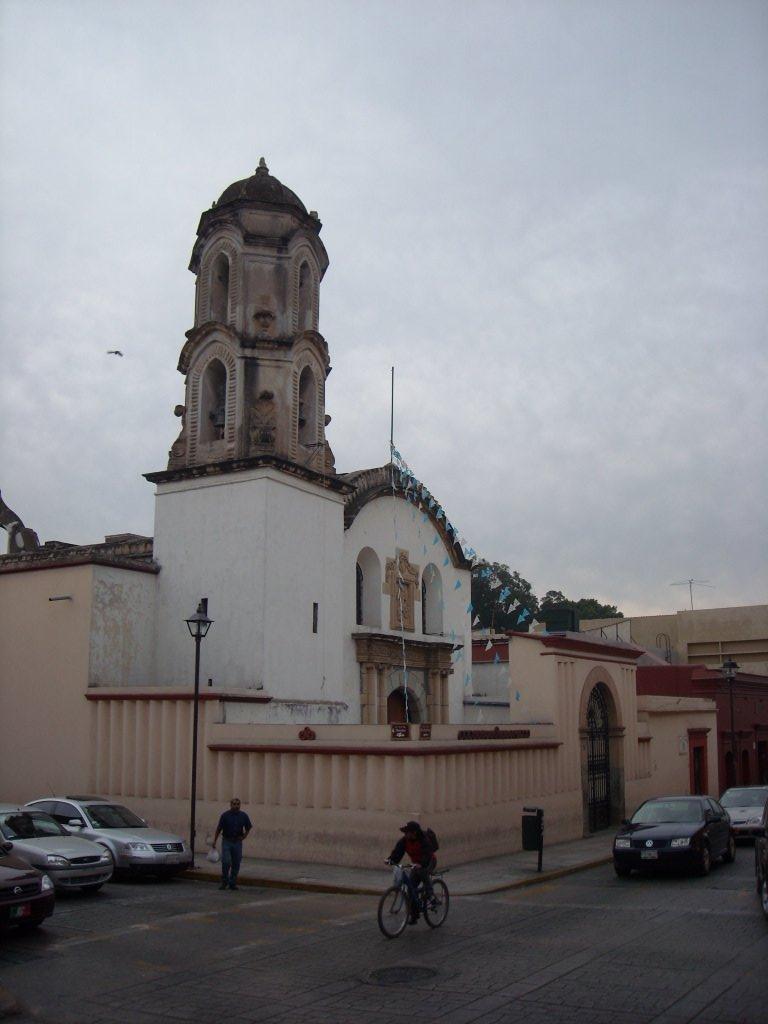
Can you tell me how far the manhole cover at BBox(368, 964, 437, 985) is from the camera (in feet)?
31.9

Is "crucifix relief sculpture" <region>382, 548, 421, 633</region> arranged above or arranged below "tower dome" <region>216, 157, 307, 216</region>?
below

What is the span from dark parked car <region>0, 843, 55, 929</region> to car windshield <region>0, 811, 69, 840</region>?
3.12m

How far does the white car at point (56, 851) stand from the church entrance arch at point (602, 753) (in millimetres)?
12817

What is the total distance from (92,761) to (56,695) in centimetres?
188

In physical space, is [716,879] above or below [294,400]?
below

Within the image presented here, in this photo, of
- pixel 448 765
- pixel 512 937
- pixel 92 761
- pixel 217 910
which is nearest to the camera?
pixel 512 937

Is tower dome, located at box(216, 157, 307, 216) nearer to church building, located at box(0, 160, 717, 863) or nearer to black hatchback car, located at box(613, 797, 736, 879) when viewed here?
church building, located at box(0, 160, 717, 863)

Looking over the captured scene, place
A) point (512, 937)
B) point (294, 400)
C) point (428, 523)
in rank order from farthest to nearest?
point (428, 523) < point (294, 400) < point (512, 937)

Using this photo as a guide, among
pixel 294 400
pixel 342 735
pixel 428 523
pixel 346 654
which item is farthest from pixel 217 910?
pixel 428 523

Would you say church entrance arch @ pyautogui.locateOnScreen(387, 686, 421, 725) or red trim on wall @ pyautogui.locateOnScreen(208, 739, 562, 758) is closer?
red trim on wall @ pyautogui.locateOnScreen(208, 739, 562, 758)

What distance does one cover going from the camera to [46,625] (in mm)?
23578

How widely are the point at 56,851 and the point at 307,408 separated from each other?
1472 cm

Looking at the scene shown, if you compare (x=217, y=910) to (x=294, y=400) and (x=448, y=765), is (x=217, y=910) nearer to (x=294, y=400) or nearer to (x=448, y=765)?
(x=448, y=765)

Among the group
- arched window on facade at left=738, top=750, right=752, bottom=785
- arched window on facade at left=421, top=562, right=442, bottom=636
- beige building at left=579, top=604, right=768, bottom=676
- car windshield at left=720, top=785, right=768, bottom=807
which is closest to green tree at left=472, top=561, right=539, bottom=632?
beige building at left=579, top=604, right=768, bottom=676
